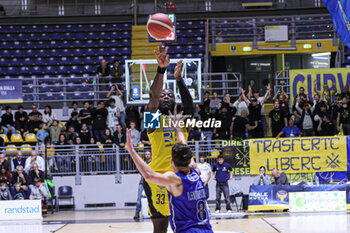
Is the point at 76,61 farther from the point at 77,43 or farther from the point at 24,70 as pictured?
the point at 24,70

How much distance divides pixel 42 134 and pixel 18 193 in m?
2.82

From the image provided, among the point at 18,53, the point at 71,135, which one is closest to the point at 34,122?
the point at 71,135

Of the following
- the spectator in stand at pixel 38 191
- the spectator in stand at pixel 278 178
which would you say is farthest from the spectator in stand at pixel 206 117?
the spectator in stand at pixel 38 191

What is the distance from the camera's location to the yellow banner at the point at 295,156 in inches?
802

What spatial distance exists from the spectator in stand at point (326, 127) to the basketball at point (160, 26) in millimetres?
6331

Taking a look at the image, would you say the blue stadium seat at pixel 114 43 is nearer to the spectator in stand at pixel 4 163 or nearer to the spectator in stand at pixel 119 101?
the spectator in stand at pixel 119 101

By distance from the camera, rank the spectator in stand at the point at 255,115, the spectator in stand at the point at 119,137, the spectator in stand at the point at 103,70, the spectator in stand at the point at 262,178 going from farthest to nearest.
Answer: the spectator in stand at the point at 103,70 → the spectator in stand at the point at 255,115 → the spectator in stand at the point at 119,137 → the spectator in stand at the point at 262,178

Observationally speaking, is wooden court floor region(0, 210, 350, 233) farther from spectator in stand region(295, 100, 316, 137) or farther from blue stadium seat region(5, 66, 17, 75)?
blue stadium seat region(5, 66, 17, 75)

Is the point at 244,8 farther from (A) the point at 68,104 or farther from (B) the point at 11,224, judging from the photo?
(B) the point at 11,224

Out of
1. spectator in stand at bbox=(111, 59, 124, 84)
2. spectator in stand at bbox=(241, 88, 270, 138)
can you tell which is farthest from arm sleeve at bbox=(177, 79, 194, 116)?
spectator in stand at bbox=(111, 59, 124, 84)

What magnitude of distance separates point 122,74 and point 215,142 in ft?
17.1

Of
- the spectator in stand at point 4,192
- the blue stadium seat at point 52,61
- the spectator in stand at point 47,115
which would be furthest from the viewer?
the blue stadium seat at point 52,61

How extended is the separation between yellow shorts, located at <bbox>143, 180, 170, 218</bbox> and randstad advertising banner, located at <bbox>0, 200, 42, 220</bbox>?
11.2 m

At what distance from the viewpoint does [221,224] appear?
14656 mm
